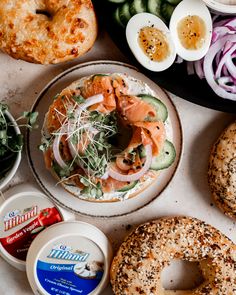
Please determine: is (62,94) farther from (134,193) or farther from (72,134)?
(134,193)

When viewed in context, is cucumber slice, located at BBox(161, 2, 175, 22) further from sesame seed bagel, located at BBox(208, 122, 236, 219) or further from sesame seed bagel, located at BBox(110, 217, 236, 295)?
sesame seed bagel, located at BBox(110, 217, 236, 295)

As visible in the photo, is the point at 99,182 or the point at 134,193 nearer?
the point at 99,182

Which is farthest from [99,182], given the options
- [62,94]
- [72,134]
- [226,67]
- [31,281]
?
[226,67]

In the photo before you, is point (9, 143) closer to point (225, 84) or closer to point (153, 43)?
point (153, 43)

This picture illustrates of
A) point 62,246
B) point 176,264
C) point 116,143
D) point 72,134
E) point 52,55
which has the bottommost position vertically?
point 176,264

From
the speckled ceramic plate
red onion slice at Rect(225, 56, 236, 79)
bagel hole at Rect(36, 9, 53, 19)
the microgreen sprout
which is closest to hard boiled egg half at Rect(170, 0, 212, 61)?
red onion slice at Rect(225, 56, 236, 79)

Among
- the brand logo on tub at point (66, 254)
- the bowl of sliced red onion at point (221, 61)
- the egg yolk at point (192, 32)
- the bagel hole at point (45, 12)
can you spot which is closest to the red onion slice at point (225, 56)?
the bowl of sliced red onion at point (221, 61)
